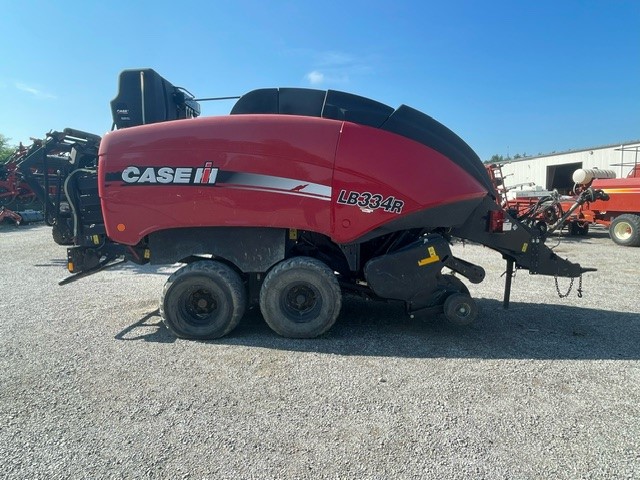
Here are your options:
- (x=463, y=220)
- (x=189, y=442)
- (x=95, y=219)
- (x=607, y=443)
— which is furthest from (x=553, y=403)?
(x=95, y=219)

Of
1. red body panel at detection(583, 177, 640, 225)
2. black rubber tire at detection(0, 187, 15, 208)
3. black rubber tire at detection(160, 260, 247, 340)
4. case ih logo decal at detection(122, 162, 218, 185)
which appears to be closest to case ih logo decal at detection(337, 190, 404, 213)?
case ih logo decal at detection(122, 162, 218, 185)

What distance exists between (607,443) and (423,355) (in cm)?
175

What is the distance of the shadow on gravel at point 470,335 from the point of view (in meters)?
4.37

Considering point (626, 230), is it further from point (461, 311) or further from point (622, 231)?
point (461, 311)

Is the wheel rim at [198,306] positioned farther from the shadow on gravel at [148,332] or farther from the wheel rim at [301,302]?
A: the wheel rim at [301,302]

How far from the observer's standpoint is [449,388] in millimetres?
3557

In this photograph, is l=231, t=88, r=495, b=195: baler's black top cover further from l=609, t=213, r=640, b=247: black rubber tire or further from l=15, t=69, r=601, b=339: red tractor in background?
l=609, t=213, r=640, b=247: black rubber tire

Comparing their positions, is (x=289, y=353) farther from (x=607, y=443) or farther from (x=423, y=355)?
(x=607, y=443)

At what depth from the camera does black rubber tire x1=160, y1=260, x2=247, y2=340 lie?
4783 millimetres

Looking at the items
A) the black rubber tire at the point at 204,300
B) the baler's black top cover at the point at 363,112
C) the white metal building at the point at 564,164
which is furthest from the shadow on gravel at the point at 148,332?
the white metal building at the point at 564,164

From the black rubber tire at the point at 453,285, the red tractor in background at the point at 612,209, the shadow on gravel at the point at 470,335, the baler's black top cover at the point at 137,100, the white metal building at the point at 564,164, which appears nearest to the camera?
the shadow on gravel at the point at 470,335

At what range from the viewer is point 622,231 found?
13.4 meters

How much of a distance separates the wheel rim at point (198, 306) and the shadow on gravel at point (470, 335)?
337 millimetres

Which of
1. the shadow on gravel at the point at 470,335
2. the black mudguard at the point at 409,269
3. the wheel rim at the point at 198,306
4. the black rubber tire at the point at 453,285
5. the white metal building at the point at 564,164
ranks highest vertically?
the white metal building at the point at 564,164
